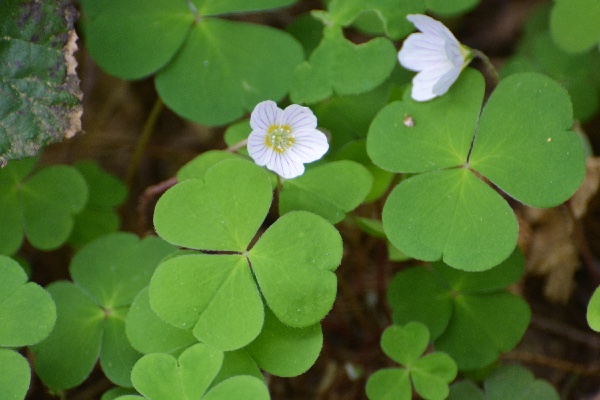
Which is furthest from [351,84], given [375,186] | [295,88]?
[375,186]

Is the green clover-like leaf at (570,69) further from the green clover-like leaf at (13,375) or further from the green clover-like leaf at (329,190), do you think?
the green clover-like leaf at (13,375)

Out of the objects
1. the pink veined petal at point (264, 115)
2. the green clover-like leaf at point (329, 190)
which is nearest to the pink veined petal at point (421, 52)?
the green clover-like leaf at point (329, 190)

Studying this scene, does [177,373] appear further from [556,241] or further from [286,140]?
[556,241]

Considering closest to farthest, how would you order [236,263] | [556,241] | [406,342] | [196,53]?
[236,263]
[406,342]
[196,53]
[556,241]

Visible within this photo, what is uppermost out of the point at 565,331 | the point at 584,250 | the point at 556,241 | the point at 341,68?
the point at 341,68

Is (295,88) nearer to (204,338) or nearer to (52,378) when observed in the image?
(204,338)

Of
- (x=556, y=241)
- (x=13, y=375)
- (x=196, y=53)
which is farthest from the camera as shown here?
(x=556, y=241)

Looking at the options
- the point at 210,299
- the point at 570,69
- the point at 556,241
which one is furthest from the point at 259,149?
the point at 570,69
